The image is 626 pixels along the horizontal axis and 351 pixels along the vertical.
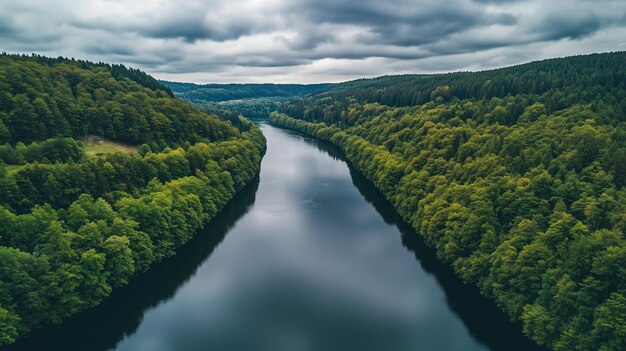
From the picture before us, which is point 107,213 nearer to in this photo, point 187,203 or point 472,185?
point 187,203

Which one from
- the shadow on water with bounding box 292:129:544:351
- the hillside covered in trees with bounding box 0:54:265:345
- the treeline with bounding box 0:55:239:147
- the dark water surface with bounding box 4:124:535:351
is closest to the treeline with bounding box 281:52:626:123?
the shadow on water with bounding box 292:129:544:351

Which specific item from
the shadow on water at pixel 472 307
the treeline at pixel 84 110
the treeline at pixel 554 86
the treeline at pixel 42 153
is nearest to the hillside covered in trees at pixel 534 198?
the treeline at pixel 554 86

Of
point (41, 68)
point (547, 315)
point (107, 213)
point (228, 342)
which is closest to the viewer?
point (547, 315)

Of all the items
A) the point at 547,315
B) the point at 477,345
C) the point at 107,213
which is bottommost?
the point at 477,345

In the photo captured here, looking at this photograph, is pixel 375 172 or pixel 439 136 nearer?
pixel 439 136

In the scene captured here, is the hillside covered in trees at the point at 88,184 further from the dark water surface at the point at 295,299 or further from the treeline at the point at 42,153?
the dark water surface at the point at 295,299

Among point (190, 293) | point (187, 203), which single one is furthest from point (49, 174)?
point (190, 293)

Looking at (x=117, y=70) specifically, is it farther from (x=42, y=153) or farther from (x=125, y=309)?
(x=125, y=309)
